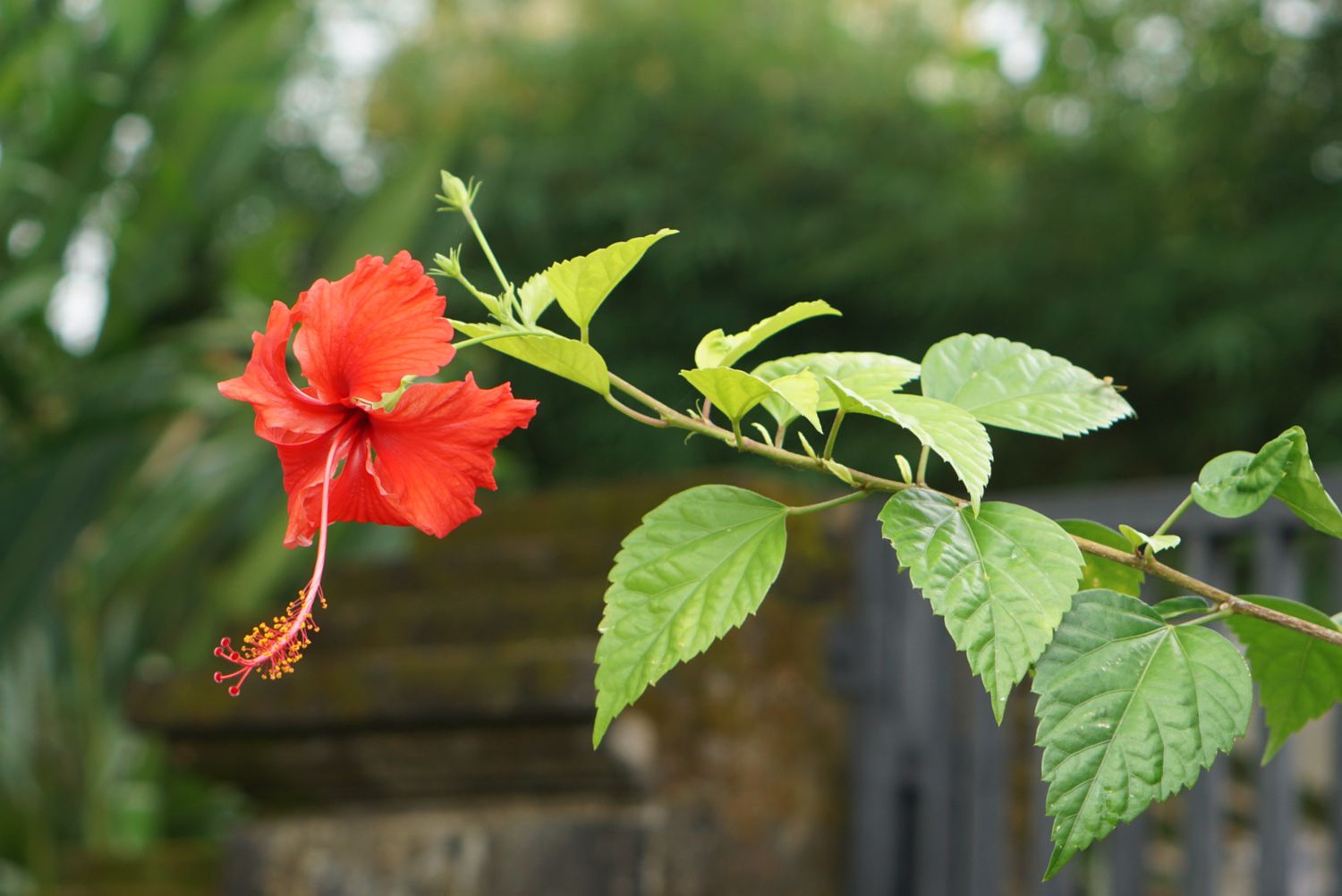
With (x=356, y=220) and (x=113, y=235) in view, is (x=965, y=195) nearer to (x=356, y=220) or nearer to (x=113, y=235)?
(x=356, y=220)

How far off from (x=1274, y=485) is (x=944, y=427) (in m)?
0.10

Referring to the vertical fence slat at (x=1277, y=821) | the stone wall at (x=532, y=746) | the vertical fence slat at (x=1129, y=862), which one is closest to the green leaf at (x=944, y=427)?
the stone wall at (x=532, y=746)

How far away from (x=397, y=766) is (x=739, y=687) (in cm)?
52

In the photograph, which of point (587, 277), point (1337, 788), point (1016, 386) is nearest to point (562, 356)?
point (587, 277)

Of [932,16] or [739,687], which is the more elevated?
[932,16]

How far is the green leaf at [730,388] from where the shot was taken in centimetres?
33

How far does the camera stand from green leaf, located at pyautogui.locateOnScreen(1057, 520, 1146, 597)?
39 centimetres

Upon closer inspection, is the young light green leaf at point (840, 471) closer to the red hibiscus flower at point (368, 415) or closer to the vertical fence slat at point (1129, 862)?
the red hibiscus flower at point (368, 415)

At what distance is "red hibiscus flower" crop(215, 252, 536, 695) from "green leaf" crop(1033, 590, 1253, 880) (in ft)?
0.49

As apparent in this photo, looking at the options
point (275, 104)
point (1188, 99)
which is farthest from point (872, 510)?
point (1188, 99)

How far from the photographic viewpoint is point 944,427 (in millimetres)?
333

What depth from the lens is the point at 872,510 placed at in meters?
2.26

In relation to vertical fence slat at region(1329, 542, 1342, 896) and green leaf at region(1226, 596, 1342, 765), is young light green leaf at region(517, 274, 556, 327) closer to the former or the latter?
green leaf at region(1226, 596, 1342, 765)

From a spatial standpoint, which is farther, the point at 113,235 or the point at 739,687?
the point at 113,235
